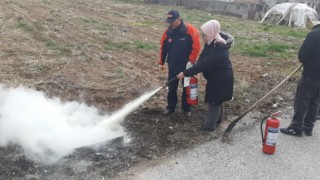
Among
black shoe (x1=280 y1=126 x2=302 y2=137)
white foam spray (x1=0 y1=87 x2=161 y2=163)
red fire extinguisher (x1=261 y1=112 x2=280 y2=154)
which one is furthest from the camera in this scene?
black shoe (x1=280 y1=126 x2=302 y2=137)

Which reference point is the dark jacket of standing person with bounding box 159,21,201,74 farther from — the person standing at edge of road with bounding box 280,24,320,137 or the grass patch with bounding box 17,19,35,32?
the grass patch with bounding box 17,19,35,32

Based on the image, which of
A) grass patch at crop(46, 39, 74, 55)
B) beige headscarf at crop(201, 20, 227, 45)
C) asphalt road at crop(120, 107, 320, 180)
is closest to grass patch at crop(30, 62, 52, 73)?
grass patch at crop(46, 39, 74, 55)

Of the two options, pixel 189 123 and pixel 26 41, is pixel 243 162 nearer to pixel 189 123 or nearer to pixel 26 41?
pixel 189 123

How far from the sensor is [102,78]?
823cm

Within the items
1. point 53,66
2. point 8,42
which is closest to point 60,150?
point 53,66

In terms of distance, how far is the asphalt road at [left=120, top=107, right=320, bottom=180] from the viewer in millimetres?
4680

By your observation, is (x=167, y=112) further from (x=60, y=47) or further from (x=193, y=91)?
(x=60, y=47)

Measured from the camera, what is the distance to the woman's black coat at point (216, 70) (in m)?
5.46

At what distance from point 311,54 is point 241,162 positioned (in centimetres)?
192

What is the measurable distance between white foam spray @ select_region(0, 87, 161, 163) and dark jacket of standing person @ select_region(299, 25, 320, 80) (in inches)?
105

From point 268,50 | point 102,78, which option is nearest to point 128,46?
point 102,78

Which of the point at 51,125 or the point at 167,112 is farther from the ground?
the point at 51,125

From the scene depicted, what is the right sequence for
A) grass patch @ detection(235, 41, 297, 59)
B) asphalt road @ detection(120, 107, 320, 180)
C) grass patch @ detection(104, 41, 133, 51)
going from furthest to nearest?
grass patch @ detection(235, 41, 297, 59)
grass patch @ detection(104, 41, 133, 51)
asphalt road @ detection(120, 107, 320, 180)

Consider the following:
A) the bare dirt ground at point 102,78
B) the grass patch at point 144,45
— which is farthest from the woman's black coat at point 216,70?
the grass patch at point 144,45
